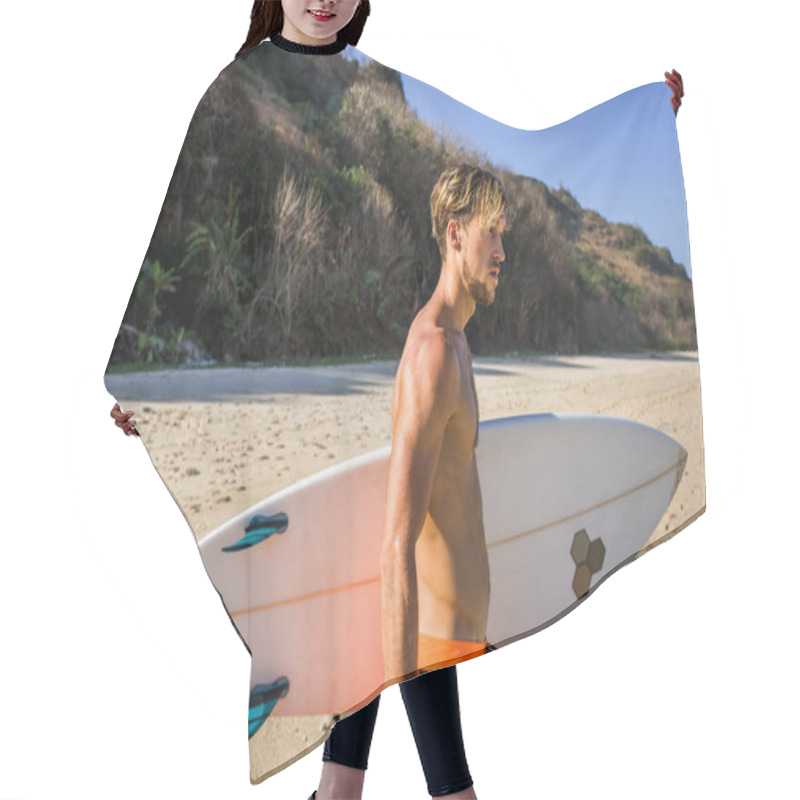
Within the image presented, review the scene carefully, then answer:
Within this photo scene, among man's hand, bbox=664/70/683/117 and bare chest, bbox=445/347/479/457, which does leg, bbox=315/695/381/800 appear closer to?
bare chest, bbox=445/347/479/457

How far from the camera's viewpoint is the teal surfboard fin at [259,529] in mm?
2602

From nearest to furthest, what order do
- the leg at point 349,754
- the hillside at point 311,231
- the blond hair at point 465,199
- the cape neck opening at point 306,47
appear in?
the hillside at point 311,231
the cape neck opening at point 306,47
the blond hair at point 465,199
the leg at point 349,754

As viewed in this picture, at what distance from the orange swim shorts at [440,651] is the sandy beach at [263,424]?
0.23 meters

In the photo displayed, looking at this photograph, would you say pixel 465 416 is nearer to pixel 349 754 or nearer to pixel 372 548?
pixel 372 548

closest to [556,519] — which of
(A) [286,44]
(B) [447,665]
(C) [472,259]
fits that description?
(B) [447,665]

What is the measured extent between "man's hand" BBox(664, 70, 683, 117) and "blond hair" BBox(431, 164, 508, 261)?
0.47 m

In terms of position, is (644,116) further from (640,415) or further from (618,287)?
(640,415)

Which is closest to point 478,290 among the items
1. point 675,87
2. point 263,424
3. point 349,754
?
point 263,424

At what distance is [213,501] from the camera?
258 cm

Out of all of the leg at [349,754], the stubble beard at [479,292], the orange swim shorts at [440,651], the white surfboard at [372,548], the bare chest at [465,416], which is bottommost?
the leg at [349,754]

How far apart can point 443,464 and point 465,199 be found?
56 centimetres

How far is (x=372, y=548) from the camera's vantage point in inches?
106

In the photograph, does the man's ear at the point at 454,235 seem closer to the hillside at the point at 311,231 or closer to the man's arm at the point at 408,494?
the hillside at the point at 311,231

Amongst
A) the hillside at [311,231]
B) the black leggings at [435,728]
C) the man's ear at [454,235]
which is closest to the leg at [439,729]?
the black leggings at [435,728]
